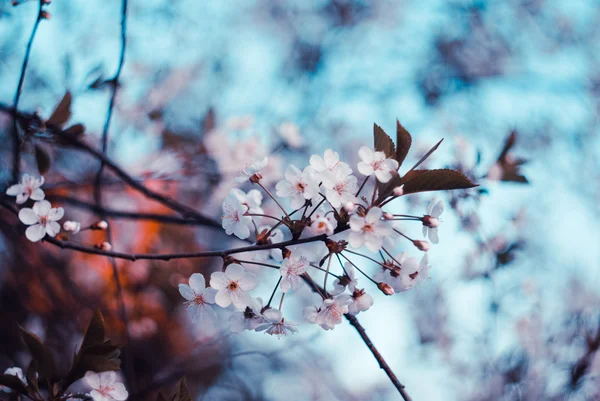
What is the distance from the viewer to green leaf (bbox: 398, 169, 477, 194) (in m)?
0.91

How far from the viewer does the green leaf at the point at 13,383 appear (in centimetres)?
92

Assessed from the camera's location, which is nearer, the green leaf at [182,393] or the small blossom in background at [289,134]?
the green leaf at [182,393]

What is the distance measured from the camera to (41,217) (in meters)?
1.10

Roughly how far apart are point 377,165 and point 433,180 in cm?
11

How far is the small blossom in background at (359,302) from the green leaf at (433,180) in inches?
9.2

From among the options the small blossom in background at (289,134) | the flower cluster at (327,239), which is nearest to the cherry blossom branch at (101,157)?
the flower cluster at (327,239)

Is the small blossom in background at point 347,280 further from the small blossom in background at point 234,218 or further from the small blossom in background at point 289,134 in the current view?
the small blossom in background at point 289,134

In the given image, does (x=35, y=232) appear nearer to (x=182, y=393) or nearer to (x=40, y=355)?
(x=40, y=355)

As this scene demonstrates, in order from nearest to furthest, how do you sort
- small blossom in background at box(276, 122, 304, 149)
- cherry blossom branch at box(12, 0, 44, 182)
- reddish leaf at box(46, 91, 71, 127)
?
1. cherry blossom branch at box(12, 0, 44, 182)
2. reddish leaf at box(46, 91, 71, 127)
3. small blossom in background at box(276, 122, 304, 149)

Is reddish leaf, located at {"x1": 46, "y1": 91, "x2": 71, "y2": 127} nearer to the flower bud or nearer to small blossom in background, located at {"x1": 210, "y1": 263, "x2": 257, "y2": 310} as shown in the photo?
small blossom in background, located at {"x1": 210, "y1": 263, "x2": 257, "y2": 310}

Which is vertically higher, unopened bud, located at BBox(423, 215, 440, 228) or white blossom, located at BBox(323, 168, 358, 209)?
white blossom, located at BBox(323, 168, 358, 209)

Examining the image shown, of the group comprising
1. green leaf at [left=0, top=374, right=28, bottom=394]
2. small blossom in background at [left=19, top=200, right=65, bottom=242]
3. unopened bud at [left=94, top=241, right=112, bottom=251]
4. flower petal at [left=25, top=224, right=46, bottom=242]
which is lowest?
green leaf at [left=0, top=374, right=28, bottom=394]

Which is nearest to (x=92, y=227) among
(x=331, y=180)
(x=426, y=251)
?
(x=331, y=180)

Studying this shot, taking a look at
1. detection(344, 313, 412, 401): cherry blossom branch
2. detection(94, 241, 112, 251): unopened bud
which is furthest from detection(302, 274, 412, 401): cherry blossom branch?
detection(94, 241, 112, 251): unopened bud
